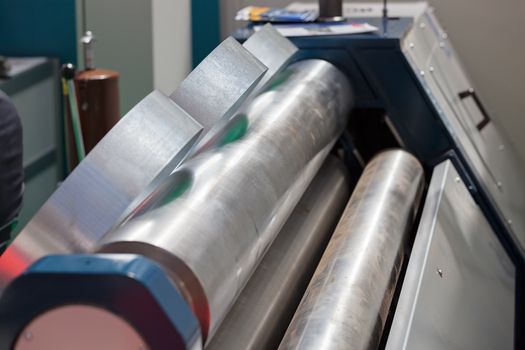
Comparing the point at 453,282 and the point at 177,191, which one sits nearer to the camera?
the point at 177,191

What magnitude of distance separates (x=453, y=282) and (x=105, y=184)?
760mm

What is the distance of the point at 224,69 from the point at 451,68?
137 centimetres

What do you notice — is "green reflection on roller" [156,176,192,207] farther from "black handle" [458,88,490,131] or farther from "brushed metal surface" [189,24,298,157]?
"black handle" [458,88,490,131]

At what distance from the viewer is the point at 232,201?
111 centimetres

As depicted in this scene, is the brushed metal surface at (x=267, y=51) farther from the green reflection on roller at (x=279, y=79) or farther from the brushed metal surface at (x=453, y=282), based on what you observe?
the brushed metal surface at (x=453, y=282)

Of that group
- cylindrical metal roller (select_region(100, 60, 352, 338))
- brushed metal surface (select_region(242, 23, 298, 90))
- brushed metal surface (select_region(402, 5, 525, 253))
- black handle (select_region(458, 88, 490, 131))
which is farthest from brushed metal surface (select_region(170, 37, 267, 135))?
black handle (select_region(458, 88, 490, 131))

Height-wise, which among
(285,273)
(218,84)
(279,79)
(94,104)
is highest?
(218,84)

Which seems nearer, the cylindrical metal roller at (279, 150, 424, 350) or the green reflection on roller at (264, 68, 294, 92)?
the cylindrical metal roller at (279, 150, 424, 350)

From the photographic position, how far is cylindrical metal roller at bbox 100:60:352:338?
94cm

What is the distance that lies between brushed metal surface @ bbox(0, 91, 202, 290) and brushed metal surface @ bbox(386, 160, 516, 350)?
384 millimetres

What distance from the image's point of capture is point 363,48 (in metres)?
1.98

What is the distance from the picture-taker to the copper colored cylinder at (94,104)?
2.77 m

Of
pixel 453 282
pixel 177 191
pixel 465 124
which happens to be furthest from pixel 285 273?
pixel 465 124

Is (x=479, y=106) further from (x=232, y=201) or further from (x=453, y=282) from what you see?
(x=232, y=201)
